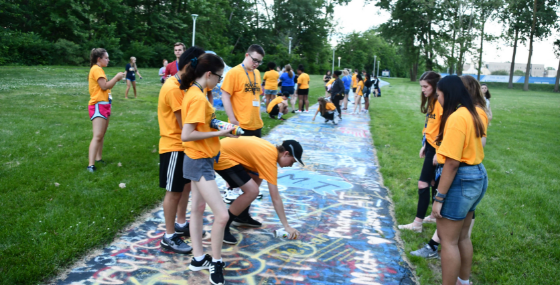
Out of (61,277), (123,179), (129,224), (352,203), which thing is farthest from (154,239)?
(352,203)

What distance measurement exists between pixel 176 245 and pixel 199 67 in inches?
65.4

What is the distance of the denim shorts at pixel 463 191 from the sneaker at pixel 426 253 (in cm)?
115

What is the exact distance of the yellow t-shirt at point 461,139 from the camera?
9.07 ft

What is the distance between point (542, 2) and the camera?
44.5m

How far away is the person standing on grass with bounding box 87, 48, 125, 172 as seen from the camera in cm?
552

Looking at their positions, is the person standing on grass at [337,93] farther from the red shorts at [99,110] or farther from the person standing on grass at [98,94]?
the red shorts at [99,110]

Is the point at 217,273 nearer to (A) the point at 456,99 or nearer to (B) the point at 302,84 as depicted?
(A) the point at 456,99

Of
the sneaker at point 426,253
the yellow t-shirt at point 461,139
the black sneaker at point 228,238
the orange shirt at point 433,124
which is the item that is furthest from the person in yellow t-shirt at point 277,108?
the yellow t-shirt at point 461,139

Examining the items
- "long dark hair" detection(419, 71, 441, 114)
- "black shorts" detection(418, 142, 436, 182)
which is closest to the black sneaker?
"black shorts" detection(418, 142, 436, 182)

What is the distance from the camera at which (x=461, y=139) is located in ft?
9.08

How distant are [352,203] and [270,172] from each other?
2.10m

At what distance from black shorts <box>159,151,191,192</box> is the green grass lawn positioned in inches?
89.0

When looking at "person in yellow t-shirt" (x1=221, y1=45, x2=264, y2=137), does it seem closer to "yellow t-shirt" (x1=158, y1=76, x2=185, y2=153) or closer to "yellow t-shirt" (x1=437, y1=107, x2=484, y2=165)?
"yellow t-shirt" (x1=158, y1=76, x2=185, y2=153)

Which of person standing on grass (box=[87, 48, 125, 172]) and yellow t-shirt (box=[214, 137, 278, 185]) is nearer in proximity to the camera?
yellow t-shirt (box=[214, 137, 278, 185])
